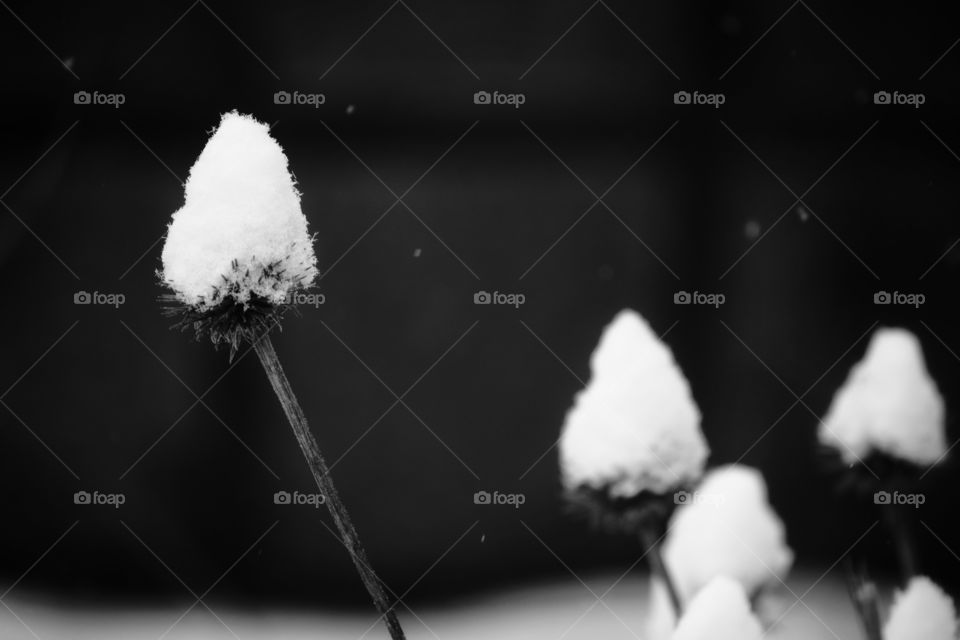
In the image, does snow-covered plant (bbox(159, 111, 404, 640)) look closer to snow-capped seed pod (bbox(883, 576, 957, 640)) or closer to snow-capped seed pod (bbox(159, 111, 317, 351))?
snow-capped seed pod (bbox(159, 111, 317, 351))

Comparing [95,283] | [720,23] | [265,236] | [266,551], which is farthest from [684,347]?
[265,236]

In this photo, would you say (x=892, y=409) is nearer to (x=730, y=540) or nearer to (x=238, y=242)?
(x=730, y=540)

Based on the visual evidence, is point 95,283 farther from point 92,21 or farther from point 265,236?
point 265,236

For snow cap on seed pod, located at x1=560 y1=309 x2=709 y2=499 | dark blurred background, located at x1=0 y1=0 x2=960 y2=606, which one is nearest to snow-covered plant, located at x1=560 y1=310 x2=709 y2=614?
snow cap on seed pod, located at x1=560 y1=309 x2=709 y2=499

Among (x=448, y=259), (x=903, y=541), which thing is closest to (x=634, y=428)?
(x=903, y=541)

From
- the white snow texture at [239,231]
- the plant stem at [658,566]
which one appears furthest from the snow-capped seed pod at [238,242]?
the plant stem at [658,566]

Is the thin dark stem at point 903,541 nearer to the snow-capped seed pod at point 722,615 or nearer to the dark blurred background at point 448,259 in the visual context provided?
the snow-capped seed pod at point 722,615
